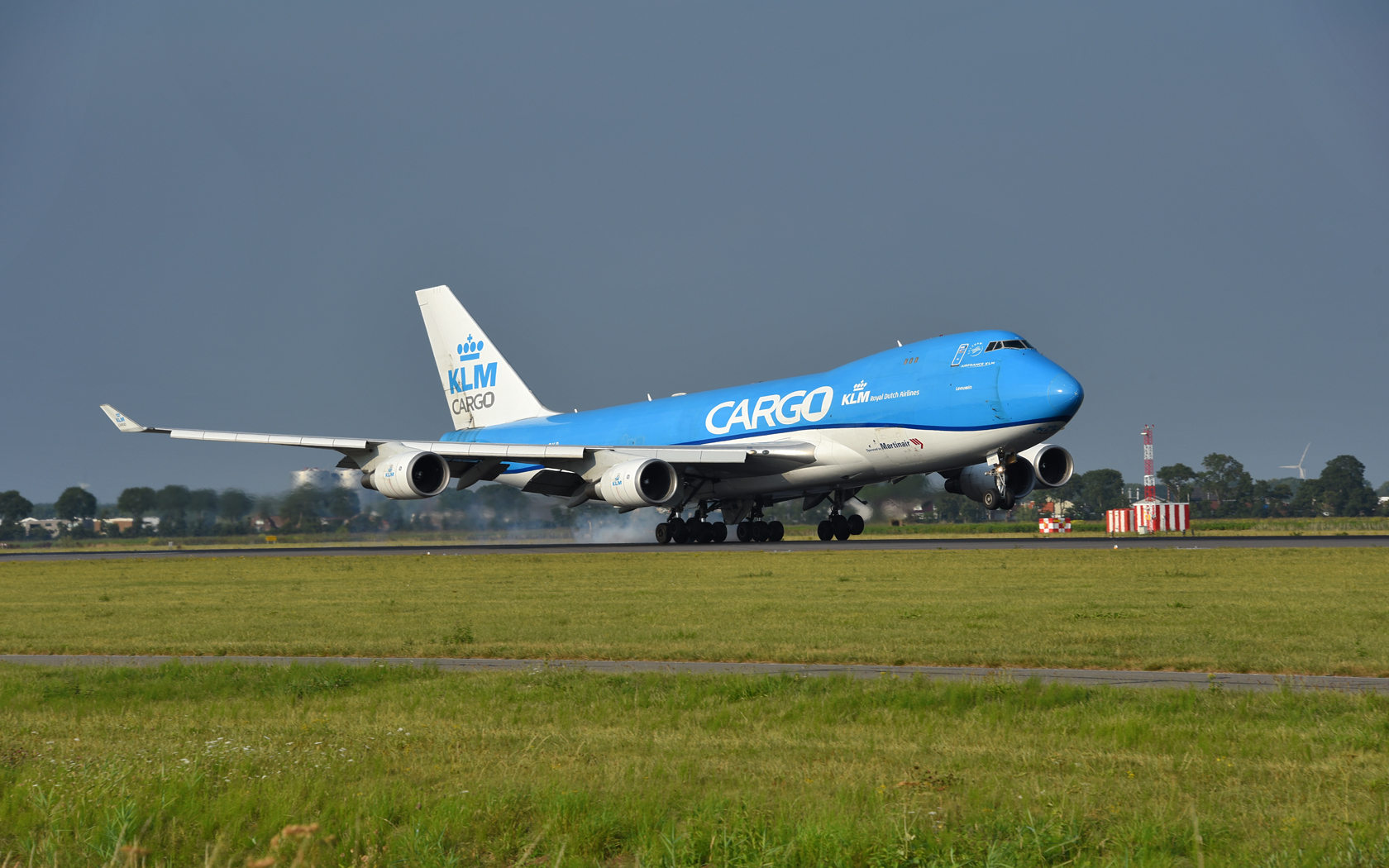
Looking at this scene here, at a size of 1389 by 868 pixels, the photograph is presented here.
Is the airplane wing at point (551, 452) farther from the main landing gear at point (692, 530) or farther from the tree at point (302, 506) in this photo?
the tree at point (302, 506)

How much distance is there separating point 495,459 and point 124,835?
38747 mm

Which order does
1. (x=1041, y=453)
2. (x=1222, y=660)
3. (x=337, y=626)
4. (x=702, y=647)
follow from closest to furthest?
(x=1222, y=660) < (x=702, y=647) < (x=337, y=626) < (x=1041, y=453)

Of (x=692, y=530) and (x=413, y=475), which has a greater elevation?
(x=413, y=475)

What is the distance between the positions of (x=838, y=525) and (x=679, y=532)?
6.01 meters

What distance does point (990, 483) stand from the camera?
43.1 m

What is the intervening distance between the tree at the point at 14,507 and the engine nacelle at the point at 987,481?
78420 millimetres

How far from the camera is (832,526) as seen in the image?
1807 inches

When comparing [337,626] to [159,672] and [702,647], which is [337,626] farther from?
[702,647]

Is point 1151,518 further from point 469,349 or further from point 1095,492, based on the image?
point 1095,492

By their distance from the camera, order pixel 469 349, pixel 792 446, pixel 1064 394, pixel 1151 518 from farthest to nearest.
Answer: pixel 1151 518
pixel 469 349
pixel 792 446
pixel 1064 394

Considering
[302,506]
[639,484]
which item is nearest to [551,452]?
[639,484]

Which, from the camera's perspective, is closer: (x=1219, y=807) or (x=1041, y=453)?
(x=1219, y=807)

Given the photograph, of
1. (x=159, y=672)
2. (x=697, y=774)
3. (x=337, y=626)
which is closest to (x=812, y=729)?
(x=697, y=774)

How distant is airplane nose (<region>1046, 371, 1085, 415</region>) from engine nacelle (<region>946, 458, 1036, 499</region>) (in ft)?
10.7
